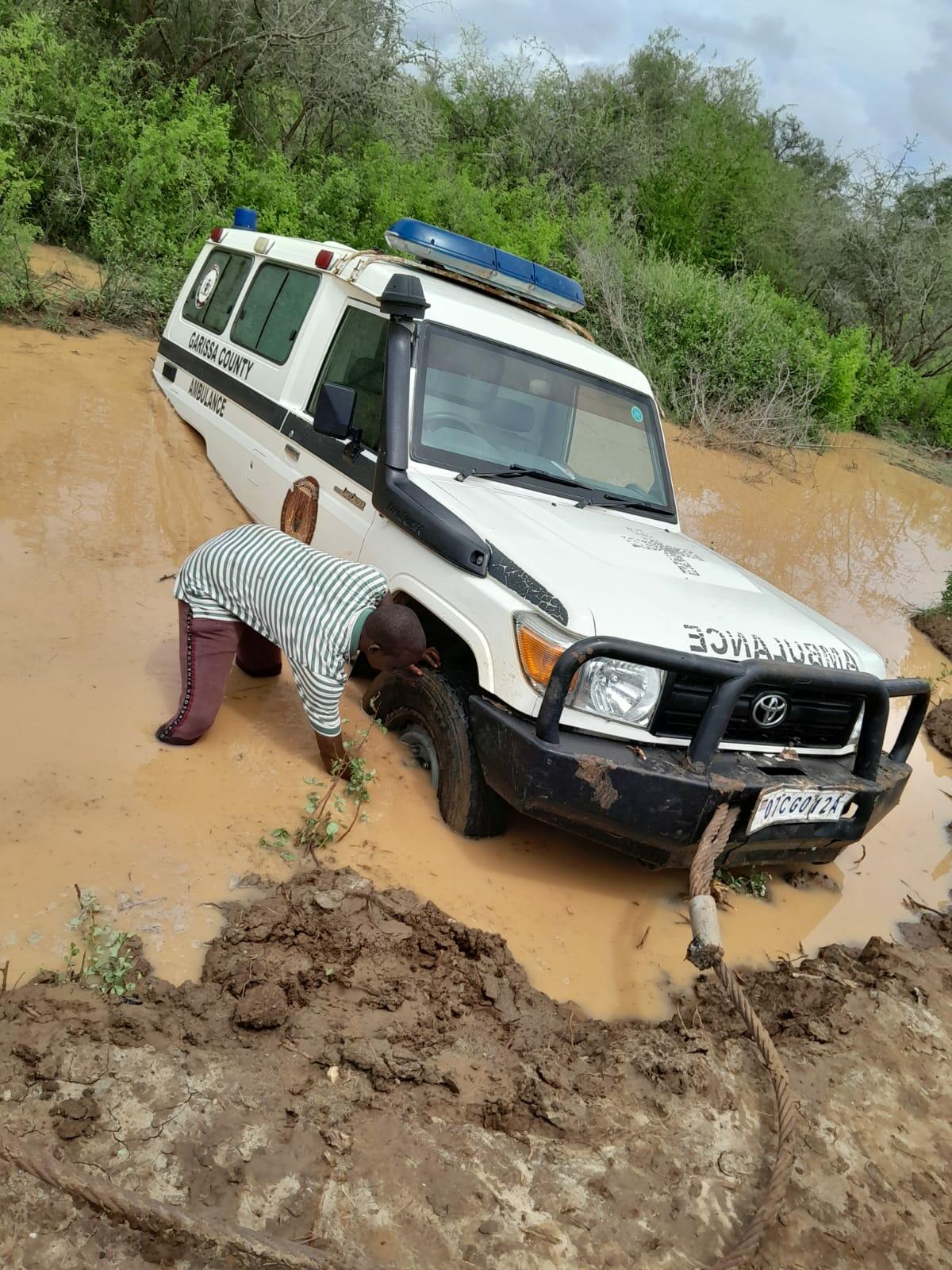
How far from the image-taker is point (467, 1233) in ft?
7.09

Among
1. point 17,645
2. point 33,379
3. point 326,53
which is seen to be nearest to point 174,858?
point 17,645

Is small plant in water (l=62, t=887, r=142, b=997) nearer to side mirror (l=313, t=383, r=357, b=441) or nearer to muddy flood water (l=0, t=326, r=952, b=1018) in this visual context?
muddy flood water (l=0, t=326, r=952, b=1018)

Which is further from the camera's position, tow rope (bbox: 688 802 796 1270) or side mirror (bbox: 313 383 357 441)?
side mirror (bbox: 313 383 357 441)

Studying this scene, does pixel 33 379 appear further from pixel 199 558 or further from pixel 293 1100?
pixel 293 1100

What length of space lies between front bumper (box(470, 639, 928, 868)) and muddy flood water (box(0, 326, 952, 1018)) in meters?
0.45

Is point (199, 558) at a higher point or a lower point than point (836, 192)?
lower

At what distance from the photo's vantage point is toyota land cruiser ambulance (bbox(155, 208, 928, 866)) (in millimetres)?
3277

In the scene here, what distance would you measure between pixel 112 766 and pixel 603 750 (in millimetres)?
1893

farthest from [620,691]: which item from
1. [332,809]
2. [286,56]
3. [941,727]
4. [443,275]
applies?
[286,56]

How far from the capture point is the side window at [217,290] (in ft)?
20.9

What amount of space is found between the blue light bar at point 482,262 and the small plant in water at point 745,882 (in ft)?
10.8

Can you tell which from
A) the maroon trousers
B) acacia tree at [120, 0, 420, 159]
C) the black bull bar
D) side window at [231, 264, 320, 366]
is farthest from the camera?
acacia tree at [120, 0, 420, 159]

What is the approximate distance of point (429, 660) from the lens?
3.59m

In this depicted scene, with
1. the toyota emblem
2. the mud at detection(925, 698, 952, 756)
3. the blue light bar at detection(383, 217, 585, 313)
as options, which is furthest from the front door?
the mud at detection(925, 698, 952, 756)
